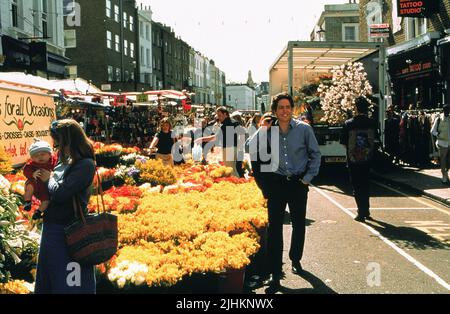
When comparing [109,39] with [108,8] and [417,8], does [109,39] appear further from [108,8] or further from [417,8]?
[417,8]

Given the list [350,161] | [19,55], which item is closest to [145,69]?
[19,55]

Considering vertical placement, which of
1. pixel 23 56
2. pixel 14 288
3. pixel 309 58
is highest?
pixel 23 56

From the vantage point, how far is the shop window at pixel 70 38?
43969 mm

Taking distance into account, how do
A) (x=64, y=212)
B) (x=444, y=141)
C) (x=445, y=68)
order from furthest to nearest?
(x=445, y=68), (x=444, y=141), (x=64, y=212)

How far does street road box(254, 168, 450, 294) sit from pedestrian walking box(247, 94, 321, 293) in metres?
0.62

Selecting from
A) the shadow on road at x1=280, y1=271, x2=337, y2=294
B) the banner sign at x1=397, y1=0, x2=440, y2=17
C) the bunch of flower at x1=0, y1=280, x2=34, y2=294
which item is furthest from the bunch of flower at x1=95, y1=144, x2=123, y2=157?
the banner sign at x1=397, y1=0, x2=440, y2=17

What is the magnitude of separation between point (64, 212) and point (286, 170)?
2717mm

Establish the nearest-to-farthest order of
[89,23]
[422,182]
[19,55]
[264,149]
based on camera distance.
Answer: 1. [264,149]
2. [422,182]
3. [19,55]
4. [89,23]

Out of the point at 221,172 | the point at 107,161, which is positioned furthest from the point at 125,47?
the point at 221,172

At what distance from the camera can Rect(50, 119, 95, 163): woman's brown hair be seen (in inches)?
145

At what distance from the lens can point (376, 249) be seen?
6945 millimetres
